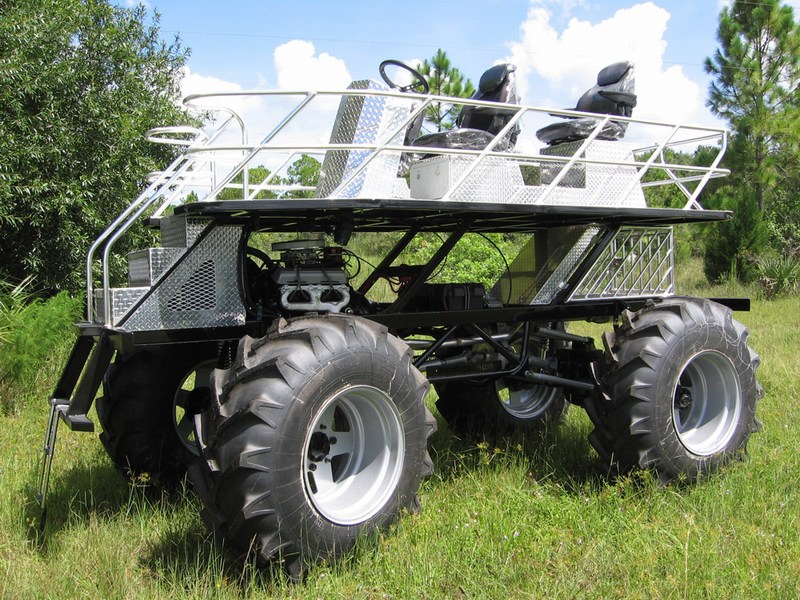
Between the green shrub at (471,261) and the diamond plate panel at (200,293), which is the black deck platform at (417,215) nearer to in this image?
the diamond plate panel at (200,293)

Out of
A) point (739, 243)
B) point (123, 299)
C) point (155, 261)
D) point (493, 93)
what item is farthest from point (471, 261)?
point (739, 243)

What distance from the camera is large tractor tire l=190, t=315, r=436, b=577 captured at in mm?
3463

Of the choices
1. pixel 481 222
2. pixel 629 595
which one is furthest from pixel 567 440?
pixel 629 595

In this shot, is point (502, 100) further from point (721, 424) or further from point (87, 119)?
point (87, 119)

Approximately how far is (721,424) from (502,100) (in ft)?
9.11

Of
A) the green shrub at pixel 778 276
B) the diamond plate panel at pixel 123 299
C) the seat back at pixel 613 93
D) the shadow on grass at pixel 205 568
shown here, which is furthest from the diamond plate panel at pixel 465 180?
the green shrub at pixel 778 276

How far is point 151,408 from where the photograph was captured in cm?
488

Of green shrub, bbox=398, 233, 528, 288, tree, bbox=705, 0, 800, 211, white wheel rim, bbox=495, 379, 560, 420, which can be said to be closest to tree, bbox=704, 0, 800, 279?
tree, bbox=705, 0, 800, 211

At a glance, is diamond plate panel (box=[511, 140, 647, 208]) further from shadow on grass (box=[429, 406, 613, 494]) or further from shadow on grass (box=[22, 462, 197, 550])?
shadow on grass (box=[22, 462, 197, 550])

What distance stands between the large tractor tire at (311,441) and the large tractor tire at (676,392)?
1.40 m

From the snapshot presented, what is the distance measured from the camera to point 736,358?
518cm

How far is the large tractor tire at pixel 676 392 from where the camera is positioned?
4.71 m

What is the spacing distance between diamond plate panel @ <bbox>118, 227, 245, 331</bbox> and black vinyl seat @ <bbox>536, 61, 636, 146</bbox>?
262cm

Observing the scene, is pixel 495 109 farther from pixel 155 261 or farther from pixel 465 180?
pixel 155 261
